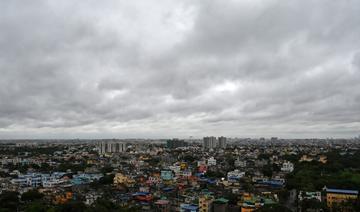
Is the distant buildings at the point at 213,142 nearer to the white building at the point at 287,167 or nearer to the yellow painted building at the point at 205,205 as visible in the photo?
the white building at the point at 287,167

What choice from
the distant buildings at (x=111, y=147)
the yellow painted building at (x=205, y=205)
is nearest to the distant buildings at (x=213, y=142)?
the distant buildings at (x=111, y=147)

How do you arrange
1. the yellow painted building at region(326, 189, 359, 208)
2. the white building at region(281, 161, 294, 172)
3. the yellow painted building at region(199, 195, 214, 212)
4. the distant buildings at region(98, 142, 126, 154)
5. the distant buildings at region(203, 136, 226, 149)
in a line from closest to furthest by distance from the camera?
1. the yellow painted building at region(199, 195, 214, 212)
2. the yellow painted building at region(326, 189, 359, 208)
3. the white building at region(281, 161, 294, 172)
4. the distant buildings at region(98, 142, 126, 154)
5. the distant buildings at region(203, 136, 226, 149)

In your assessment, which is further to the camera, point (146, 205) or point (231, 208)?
point (146, 205)

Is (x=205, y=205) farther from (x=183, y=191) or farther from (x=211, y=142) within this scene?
(x=211, y=142)

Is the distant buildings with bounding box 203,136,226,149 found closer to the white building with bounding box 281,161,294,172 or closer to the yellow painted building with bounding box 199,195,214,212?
the white building with bounding box 281,161,294,172

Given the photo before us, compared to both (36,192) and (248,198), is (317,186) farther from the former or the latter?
(36,192)

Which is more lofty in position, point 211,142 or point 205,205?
point 211,142

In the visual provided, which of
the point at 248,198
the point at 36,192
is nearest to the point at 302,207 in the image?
the point at 248,198

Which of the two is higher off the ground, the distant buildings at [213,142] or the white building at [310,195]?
the distant buildings at [213,142]

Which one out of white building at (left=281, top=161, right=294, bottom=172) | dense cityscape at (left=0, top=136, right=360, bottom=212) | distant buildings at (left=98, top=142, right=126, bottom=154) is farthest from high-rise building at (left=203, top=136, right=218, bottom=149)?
white building at (left=281, top=161, right=294, bottom=172)

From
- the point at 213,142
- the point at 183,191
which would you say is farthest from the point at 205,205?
the point at 213,142

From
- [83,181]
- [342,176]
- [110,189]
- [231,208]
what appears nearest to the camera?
[231,208]
